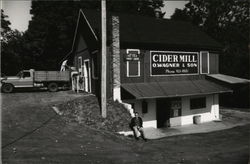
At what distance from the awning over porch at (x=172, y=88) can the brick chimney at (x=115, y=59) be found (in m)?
0.61

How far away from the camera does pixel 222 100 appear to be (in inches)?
1423

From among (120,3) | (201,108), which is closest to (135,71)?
(201,108)

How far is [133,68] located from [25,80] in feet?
32.1

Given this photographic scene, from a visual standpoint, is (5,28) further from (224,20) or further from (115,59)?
(224,20)

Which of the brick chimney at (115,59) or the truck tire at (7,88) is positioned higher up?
the brick chimney at (115,59)

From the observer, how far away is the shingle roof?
68.0 feet

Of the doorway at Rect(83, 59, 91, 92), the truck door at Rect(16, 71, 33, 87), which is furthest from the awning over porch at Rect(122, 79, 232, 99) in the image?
the truck door at Rect(16, 71, 33, 87)

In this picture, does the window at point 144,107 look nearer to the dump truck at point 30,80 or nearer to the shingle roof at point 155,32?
the shingle roof at point 155,32

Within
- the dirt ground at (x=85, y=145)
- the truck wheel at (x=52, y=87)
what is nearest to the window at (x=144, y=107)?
the dirt ground at (x=85, y=145)

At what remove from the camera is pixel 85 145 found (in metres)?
12.1

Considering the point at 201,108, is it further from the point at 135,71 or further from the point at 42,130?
the point at 42,130

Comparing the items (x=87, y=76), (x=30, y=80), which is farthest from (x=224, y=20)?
(x=30, y=80)

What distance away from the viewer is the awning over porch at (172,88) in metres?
18.7

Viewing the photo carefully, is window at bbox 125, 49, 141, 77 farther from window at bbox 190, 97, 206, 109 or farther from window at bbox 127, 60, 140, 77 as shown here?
window at bbox 190, 97, 206, 109
